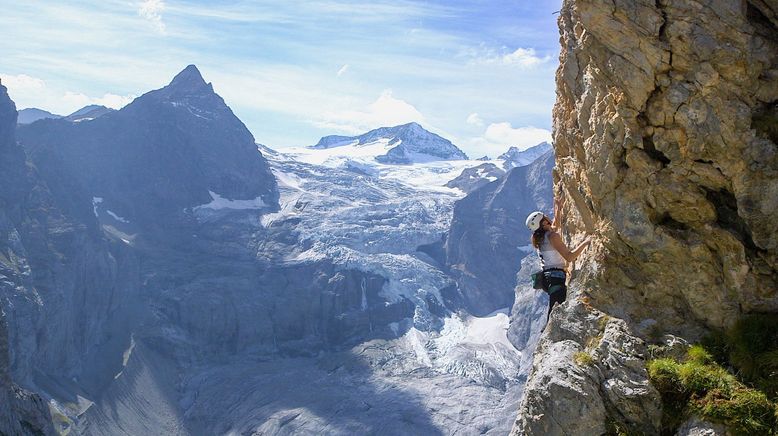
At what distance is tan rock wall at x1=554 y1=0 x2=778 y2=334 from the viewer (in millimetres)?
11617

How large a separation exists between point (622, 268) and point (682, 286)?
46.2 inches

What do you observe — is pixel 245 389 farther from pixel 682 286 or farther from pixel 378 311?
pixel 682 286

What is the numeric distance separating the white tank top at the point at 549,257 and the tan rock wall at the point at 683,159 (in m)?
1.50

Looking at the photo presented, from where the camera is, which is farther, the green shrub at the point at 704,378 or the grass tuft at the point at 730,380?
the green shrub at the point at 704,378

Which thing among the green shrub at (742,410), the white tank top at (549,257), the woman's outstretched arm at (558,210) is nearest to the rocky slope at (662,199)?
the green shrub at (742,410)

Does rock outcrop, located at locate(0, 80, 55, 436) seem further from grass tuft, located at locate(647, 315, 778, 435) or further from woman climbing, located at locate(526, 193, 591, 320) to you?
grass tuft, located at locate(647, 315, 778, 435)

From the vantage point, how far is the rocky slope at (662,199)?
1161 centimetres

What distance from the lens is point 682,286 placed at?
12.3m

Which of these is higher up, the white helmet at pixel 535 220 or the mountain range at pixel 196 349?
the white helmet at pixel 535 220

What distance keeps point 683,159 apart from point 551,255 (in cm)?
402

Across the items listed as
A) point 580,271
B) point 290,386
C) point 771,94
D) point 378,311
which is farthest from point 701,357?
point 378,311

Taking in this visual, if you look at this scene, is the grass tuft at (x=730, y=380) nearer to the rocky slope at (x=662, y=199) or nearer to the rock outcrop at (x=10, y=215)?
the rocky slope at (x=662, y=199)

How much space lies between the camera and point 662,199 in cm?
1252

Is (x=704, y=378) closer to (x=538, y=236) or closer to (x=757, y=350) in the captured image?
(x=757, y=350)
